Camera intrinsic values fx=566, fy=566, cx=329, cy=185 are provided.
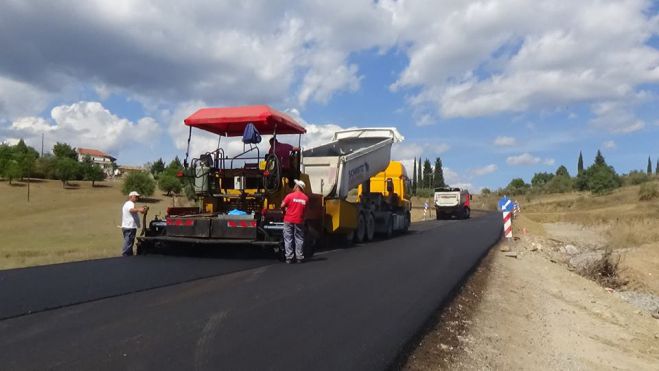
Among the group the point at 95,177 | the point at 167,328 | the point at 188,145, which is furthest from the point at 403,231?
the point at 95,177

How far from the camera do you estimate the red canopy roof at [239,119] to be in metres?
12.0

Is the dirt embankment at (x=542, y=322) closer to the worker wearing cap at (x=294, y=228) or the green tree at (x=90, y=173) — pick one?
the worker wearing cap at (x=294, y=228)

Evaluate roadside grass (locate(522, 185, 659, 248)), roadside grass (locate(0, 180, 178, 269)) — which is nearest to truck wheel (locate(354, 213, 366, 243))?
roadside grass (locate(522, 185, 659, 248))

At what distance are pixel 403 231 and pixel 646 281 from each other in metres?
8.37

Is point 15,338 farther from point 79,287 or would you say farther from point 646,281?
point 646,281

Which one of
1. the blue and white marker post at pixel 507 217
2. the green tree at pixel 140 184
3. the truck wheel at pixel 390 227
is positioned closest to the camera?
the blue and white marker post at pixel 507 217

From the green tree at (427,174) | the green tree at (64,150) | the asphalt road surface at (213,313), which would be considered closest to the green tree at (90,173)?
the green tree at (64,150)

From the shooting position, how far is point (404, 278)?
9328 mm

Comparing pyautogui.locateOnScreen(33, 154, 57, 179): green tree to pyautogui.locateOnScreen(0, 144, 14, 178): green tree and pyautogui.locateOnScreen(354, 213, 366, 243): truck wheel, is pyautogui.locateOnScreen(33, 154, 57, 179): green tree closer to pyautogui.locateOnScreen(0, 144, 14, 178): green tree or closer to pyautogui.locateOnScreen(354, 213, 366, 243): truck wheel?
pyautogui.locateOnScreen(0, 144, 14, 178): green tree

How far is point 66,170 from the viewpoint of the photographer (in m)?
92.6

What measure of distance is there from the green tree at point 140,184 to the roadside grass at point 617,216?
5351cm

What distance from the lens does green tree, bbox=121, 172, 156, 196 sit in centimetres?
8225

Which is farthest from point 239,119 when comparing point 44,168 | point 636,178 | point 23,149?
point 23,149

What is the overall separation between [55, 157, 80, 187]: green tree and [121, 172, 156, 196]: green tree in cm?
1324
